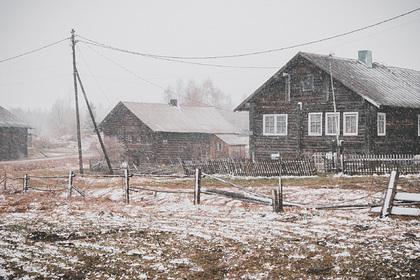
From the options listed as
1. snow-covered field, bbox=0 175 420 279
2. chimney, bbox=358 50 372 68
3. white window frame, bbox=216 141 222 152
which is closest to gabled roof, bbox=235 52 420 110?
chimney, bbox=358 50 372 68

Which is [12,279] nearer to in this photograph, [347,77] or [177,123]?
[347,77]

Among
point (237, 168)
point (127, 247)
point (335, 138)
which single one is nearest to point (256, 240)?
point (127, 247)

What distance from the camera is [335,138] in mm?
29031

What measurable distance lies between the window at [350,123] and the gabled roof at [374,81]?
177 cm

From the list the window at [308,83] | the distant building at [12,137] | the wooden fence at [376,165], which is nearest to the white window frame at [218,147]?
the window at [308,83]

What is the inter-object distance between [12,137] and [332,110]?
4139 cm

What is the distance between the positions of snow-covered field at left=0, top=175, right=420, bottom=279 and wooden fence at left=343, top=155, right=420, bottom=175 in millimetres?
11281

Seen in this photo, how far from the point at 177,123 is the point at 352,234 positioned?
42.0m

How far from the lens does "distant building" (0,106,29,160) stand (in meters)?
52.8

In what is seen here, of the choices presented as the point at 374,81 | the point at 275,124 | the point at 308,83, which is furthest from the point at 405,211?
the point at 374,81

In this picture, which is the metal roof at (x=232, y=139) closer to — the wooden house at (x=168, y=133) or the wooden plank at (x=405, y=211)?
the wooden house at (x=168, y=133)

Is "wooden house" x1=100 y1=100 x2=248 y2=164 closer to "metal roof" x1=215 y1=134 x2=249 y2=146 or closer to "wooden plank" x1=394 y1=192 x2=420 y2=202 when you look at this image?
"metal roof" x1=215 y1=134 x2=249 y2=146

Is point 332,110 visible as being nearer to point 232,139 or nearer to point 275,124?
point 275,124

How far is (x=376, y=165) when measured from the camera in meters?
22.8
